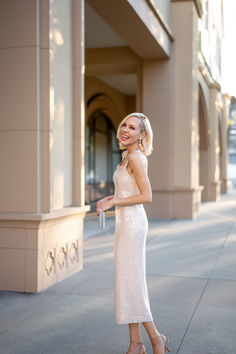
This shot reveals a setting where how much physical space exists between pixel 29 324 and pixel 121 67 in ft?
37.6

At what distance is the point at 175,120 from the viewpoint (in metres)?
12.7

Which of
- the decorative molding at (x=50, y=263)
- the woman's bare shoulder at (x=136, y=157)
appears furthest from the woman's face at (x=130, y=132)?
the decorative molding at (x=50, y=263)

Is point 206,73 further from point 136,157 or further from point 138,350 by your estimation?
point 138,350

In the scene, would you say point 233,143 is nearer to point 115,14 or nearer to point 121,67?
point 121,67

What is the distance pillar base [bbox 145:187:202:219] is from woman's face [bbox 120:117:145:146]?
30.3 ft

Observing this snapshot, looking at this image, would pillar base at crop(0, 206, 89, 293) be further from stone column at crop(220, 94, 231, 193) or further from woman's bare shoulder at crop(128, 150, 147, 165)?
stone column at crop(220, 94, 231, 193)

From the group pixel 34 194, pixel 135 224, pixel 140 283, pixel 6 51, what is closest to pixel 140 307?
pixel 140 283

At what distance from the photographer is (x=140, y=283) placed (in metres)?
3.23

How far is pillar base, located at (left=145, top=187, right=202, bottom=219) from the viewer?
12500 mm

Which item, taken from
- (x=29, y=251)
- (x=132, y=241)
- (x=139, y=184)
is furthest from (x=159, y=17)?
(x=132, y=241)

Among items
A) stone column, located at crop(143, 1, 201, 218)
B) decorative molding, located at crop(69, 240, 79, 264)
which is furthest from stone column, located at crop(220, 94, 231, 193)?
decorative molding, located at crop(69, 240, 79, 264)

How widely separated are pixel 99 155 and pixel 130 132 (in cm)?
2053

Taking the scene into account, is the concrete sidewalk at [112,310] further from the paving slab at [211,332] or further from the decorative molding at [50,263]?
the decorative molding at [50,263]

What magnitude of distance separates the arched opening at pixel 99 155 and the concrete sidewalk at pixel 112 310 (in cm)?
1325
